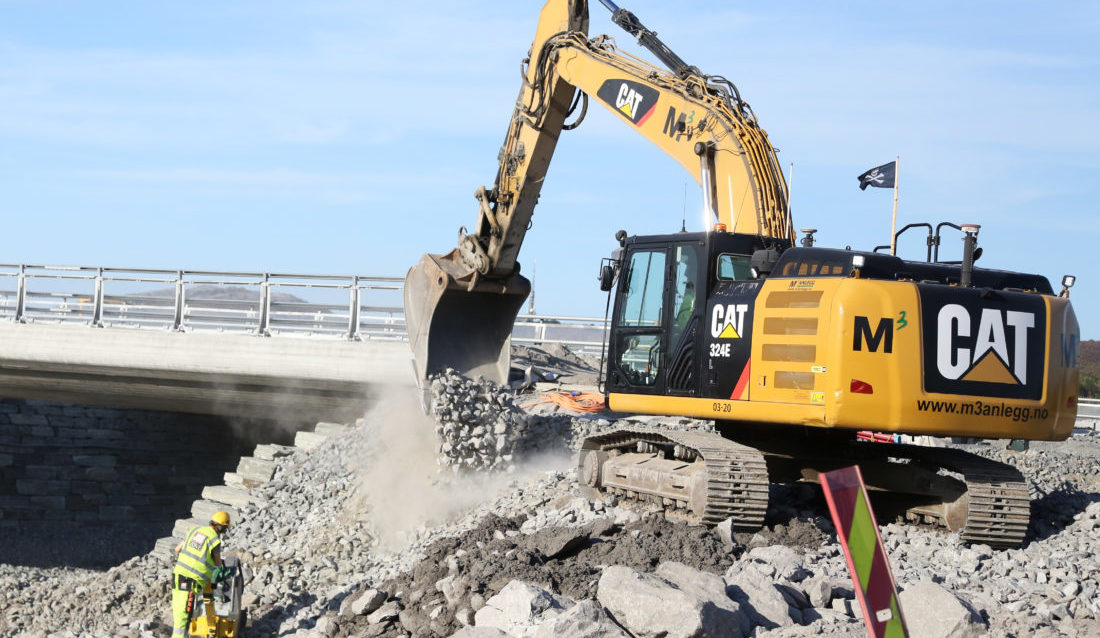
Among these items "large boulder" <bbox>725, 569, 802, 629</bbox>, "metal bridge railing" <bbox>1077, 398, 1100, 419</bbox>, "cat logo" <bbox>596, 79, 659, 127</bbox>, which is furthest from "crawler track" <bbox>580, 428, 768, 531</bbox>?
"metal bridge railing" <bbox>1077, 398, 1100, 419</bbox>

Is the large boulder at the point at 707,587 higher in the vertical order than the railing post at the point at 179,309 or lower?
lower

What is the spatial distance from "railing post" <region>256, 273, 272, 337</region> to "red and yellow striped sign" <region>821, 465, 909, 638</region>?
16187 millimetres

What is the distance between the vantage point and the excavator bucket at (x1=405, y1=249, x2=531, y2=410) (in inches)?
563

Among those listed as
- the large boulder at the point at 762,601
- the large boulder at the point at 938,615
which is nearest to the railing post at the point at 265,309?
the large boulder at the point at 762,601

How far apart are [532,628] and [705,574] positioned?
4.43 ft

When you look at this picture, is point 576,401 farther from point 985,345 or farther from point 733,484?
point 985,345

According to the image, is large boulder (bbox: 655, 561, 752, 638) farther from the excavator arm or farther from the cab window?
the excavator arm

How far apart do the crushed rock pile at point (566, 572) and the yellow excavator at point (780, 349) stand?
44cm

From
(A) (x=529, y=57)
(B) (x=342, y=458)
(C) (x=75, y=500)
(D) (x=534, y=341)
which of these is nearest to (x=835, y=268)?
(A) (x=529, y=57)

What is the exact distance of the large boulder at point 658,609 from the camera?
7422 millimetres

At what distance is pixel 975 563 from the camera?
9.59m

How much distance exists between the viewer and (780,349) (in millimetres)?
9680

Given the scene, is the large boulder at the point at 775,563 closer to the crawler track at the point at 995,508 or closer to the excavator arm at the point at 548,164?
the crawler track at the point at 995,508

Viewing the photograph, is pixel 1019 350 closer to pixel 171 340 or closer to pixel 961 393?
pixel 961 393
